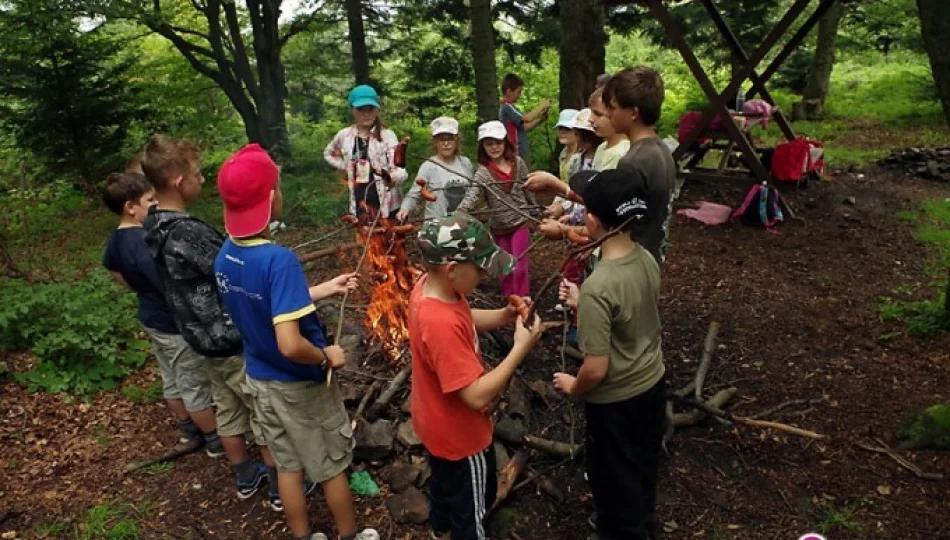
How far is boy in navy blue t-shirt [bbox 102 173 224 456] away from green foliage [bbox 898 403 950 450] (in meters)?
4.49

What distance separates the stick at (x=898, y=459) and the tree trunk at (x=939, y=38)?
78.5 inches

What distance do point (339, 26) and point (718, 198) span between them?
32.8ft

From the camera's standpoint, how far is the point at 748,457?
365 cm

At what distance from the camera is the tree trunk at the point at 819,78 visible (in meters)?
15.2

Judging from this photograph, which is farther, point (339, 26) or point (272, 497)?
point (339, 26)

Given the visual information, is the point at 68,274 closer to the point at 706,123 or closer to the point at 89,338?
the point at 89,338

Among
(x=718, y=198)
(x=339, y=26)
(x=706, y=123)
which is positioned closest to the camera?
(x=706, y=123)

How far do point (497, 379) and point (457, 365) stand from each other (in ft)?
A: 0.54

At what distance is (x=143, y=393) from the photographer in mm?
4953

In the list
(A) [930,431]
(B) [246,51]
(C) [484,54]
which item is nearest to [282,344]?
(A) [930,431]

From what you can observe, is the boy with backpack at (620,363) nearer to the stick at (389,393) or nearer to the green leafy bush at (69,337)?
the stick at (389,393)

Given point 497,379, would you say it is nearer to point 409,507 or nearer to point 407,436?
point 409,507

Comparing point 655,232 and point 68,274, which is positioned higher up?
point 655,232

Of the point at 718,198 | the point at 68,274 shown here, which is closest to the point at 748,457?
the point at 718,198
